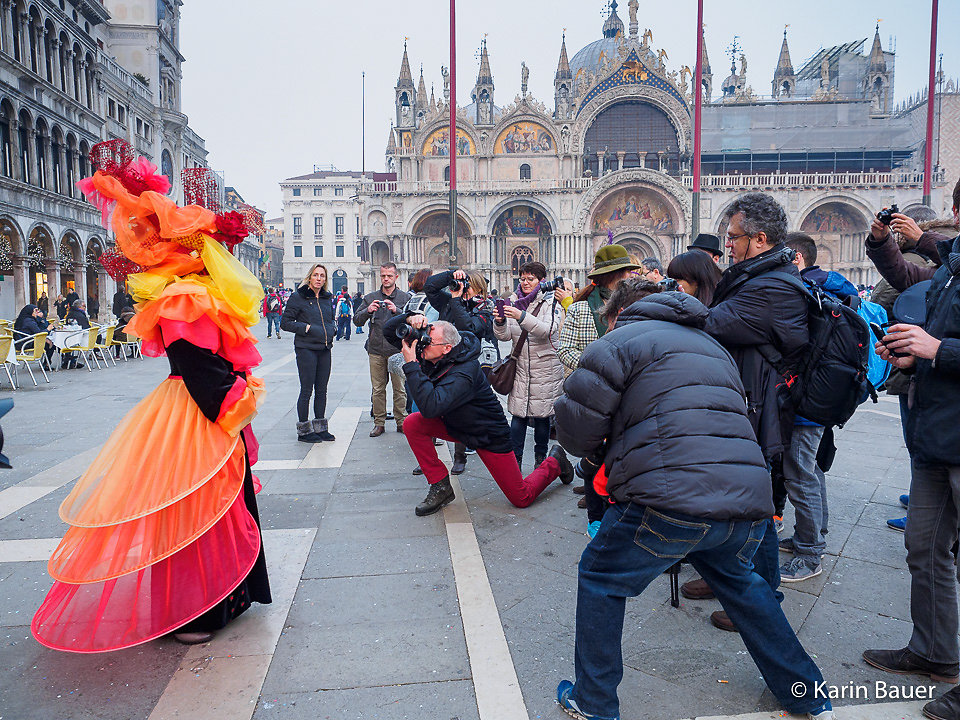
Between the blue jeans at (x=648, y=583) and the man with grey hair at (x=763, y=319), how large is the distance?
63 cm

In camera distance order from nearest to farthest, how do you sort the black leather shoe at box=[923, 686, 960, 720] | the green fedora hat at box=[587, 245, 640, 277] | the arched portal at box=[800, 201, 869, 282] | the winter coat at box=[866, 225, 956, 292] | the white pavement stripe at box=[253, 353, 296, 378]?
the black leather shoe at box=[923, 686, 960, 720] → the winter coat at box=[866, 225, 956, 292] → the green fedora hat at box=[587, 245, 640, 277] → the white pavement stripe at box=[253, 353, 296, 378] → the arched portal at box=[800, 201, 869, 282]

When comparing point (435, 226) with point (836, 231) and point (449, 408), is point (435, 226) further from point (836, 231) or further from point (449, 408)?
point (449, 408)

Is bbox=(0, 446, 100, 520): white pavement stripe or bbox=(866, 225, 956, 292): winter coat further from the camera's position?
bbox=(0, 446, 100, 520): white pavement stripe

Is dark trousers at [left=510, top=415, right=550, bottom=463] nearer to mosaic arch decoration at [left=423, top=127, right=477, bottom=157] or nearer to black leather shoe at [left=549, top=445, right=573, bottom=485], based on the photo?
black leather shoe at [left=549, top=445, right=573, bottom=485]

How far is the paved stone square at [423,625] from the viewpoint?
94.7 inches

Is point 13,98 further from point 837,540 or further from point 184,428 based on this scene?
point 837,540

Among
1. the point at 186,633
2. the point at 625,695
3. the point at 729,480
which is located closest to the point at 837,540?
the point at 625,695

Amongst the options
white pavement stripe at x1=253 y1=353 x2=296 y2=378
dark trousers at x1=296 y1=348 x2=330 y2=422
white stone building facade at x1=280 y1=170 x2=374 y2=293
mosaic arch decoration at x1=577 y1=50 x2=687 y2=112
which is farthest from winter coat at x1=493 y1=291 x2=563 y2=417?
white stone building facade at x1=280 y1=170 x2=374 y2=293

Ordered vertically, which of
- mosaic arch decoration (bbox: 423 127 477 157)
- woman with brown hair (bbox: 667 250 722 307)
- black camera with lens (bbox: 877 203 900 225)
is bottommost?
woman with brown hair (bbox: 667 250 722 307)

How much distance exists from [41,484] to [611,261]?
476 centimetres

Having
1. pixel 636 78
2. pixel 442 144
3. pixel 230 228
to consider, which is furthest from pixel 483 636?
pixel 636 78

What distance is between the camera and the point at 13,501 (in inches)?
182

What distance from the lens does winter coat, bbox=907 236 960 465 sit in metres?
2.29

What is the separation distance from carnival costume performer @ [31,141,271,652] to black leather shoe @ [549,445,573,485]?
252cm
